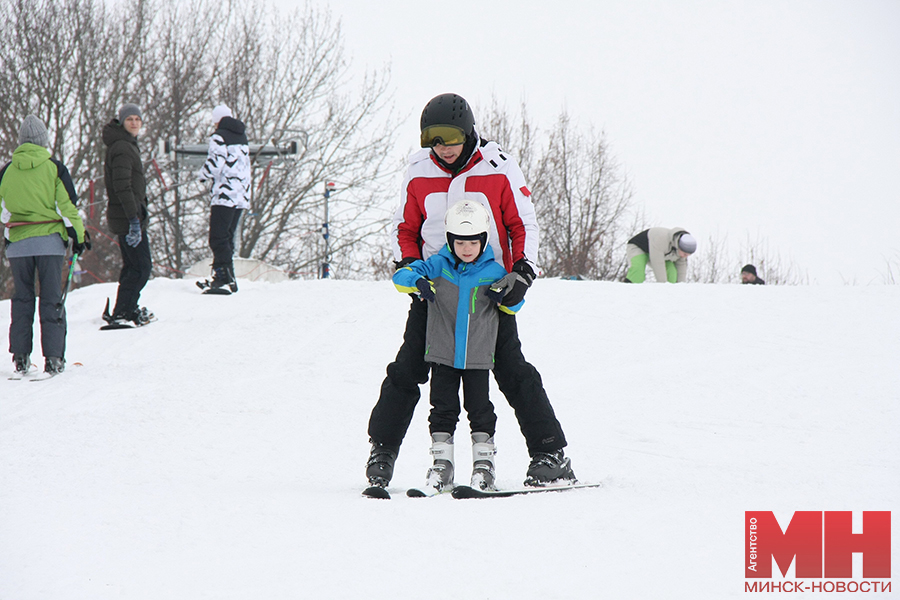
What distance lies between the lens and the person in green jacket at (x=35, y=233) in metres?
5.76

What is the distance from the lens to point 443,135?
9.95ft

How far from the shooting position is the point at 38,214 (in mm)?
5758

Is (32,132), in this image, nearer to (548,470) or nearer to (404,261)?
(404,261)

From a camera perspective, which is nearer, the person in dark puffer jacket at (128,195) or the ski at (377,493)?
the ski at (377,493)

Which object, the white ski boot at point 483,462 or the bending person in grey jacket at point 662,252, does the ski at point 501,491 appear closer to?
the white ski boot at point 483,462

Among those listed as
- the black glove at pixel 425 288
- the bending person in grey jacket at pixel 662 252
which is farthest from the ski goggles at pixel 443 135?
the bending person in grey jacket at pixel 662 252

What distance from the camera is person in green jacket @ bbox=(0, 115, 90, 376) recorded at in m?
5.76

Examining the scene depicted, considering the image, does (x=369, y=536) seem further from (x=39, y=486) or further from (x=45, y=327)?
(x=45, y=327)

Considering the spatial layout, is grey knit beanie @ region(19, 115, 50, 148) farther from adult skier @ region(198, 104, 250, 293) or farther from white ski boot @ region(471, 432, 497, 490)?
white ski boot @ region(471, 432, 497, 490)

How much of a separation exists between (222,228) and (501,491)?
590 cm

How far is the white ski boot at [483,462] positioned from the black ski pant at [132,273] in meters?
4.83

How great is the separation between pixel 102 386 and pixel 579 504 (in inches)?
164

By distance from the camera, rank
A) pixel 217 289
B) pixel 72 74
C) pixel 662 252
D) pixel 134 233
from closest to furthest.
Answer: pixel 134 233 → pixel 217 289 → pixel 662 252 → pixel 72 74
